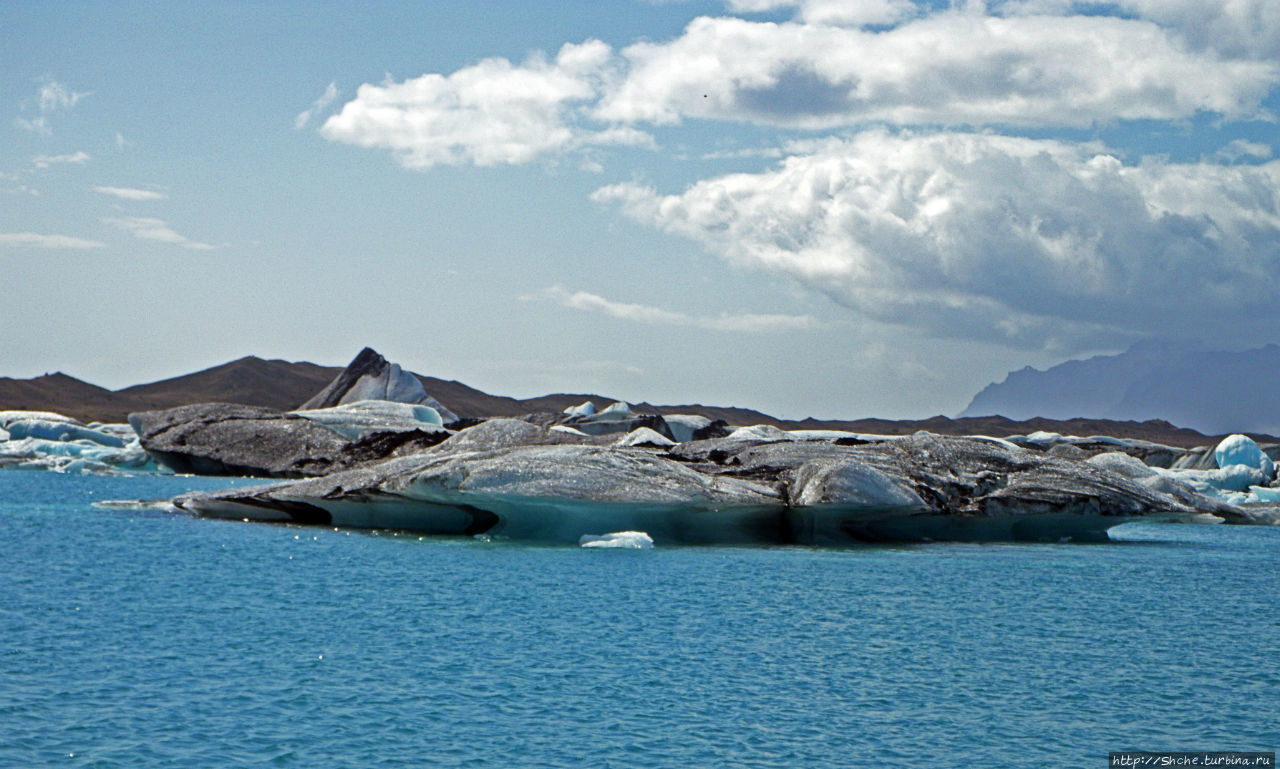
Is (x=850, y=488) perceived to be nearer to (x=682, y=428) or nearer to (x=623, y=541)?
(x=623, y=541)

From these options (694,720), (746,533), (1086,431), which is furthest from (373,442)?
(1086,431)

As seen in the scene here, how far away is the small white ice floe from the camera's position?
822 inches

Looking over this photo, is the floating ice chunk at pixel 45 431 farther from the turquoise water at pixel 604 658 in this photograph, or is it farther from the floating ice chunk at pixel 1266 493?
the floating ice chunk at pixel 1266 493

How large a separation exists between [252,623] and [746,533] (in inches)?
484

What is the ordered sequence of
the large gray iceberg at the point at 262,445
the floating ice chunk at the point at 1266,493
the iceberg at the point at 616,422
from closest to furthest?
the large gray iceberg at the point at 262,445 → the floating ice chunk at the point at 1266,493 → the iceberg at the point at 616,422

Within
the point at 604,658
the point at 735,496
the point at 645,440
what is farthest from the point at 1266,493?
the point at 604,658

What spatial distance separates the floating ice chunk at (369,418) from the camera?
43.3 m

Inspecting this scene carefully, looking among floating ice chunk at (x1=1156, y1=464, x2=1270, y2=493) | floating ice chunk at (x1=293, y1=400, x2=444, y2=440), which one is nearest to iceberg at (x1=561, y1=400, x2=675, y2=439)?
floating ice chunk at (x1=293, y1=400, x2=444, y2=440)

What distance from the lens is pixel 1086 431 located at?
111 m

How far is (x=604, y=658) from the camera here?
11438 millimetres

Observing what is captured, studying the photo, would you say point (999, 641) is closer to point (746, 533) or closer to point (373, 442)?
point (746, 533)

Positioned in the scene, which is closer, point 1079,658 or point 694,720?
point 694,720

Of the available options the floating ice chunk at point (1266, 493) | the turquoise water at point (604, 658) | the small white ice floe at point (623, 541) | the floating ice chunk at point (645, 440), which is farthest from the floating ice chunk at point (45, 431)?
the floating ice chunk at point (1266, 493)

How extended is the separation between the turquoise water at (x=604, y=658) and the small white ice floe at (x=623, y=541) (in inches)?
53.2
